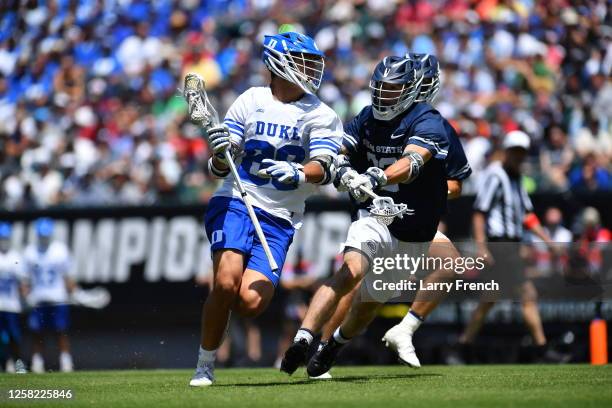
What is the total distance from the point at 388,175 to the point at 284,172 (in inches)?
30.5

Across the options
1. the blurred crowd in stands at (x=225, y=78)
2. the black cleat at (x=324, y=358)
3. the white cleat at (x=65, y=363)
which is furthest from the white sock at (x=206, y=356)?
the blurred crowd in stands at (x=225, y=78)

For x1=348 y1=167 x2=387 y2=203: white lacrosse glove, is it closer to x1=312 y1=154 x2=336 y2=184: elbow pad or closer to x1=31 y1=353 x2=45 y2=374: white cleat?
x1=312 y1=154 x2=336 y2=184: elbow pad

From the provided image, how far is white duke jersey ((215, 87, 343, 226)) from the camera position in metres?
7.44

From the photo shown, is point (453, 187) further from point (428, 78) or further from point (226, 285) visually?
point (226, 285)

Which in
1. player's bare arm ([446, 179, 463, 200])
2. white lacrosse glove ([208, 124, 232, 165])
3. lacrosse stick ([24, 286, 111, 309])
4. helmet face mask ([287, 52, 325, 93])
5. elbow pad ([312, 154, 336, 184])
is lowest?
lacrosse stick ([24, 286, 111, 309])

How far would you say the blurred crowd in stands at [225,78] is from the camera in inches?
585

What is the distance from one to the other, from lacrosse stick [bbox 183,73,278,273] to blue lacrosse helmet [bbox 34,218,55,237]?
7190 millimetres

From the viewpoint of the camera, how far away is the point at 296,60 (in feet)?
24.8

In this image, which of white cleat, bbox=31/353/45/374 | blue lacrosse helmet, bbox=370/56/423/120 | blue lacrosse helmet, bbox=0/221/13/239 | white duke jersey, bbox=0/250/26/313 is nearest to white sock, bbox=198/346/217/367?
blue lacrosse helmet, bbox=370/56/423/120

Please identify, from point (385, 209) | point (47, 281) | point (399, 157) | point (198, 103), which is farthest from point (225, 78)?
point (385, 209)

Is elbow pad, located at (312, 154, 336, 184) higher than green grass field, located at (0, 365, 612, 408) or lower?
higher

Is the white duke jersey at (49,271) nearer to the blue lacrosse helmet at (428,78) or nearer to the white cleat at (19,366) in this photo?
the white cleat at (19,366)

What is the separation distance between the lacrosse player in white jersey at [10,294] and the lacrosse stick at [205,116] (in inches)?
233

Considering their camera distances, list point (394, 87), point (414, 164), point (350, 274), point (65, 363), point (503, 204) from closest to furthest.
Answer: point (414, 164)
point (350, 274)
point (394, 87)
point (503, 204)
point (65, 363)
